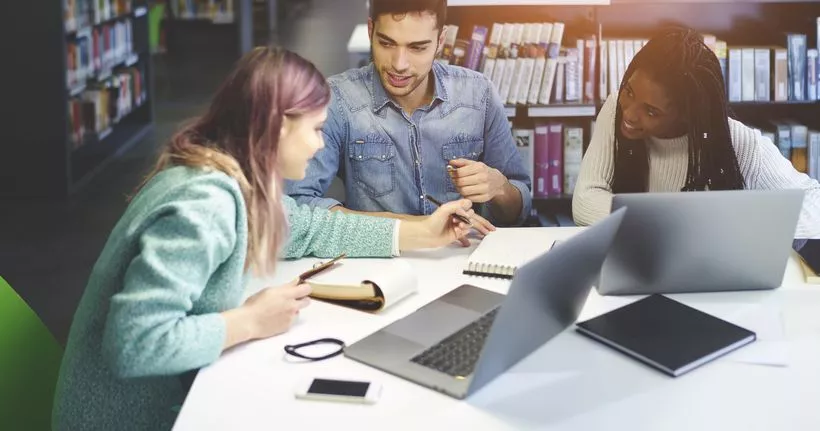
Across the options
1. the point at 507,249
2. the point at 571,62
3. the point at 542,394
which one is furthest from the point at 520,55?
the point at 542,394

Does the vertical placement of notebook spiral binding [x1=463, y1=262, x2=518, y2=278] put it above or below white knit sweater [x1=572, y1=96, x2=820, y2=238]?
below

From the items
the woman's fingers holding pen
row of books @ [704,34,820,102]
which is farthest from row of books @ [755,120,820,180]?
the woman's fingers holding pen

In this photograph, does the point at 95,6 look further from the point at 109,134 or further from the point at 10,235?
the point at 10,235

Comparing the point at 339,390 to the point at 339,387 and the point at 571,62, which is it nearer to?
the point at 339,387

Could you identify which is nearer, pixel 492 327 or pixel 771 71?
pixel 492 327

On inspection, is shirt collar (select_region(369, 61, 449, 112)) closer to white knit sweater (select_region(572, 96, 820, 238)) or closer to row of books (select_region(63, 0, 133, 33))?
white knit sweater (select_region(572, 96, 820, 238))

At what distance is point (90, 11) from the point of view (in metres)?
6.11

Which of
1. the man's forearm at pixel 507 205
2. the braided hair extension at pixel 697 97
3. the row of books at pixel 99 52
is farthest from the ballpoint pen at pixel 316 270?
the row of books at pixel 99 52

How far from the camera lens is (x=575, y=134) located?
12.7ft

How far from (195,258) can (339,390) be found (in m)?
0.29

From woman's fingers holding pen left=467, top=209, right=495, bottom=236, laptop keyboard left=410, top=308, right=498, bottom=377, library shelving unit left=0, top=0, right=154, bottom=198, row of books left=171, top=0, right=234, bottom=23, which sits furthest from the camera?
row of books left=171, top=0, right=234, bottom=23

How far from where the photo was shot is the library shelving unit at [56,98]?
5215 mm

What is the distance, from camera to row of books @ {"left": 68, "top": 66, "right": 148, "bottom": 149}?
5.86 m

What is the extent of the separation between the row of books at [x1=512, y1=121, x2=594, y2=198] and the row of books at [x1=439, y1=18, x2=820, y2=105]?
0.13 m
